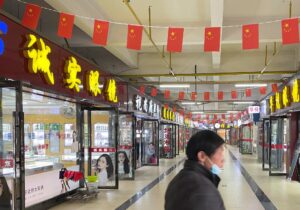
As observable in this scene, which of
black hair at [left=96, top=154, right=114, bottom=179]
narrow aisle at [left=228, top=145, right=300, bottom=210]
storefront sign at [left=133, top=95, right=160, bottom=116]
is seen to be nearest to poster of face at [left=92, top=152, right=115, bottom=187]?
black hair at [left=96, top=154, right=114, bottom=179]

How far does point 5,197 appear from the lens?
5527 millimetres

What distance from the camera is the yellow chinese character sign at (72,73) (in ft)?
24.2

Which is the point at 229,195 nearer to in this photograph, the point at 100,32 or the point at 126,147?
the point at 126,147

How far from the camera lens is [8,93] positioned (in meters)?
6.07

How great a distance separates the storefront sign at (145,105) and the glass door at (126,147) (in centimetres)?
72

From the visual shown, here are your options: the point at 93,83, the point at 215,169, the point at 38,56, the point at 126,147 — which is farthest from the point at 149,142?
the point at 215,169

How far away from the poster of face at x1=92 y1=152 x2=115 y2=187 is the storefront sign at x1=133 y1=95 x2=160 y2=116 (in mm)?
3129

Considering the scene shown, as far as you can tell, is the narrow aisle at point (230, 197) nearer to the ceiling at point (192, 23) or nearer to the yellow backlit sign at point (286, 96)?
the yellow backlit sign at point (286, 96)

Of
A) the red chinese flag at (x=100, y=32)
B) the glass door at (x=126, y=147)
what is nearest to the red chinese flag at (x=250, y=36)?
the red chinese flag at (x=100, y=32)

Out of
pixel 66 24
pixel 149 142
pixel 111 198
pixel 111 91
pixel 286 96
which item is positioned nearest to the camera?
pixel 66 24

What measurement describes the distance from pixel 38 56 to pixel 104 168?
15.5 feet

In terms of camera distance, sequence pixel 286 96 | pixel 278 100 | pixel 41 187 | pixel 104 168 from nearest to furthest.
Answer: pixel 41 187
pixel 104 168
pixel 286 96
pixel 278 100

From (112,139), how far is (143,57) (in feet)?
10.5

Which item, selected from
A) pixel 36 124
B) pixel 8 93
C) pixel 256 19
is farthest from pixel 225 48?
pixel 8 93
